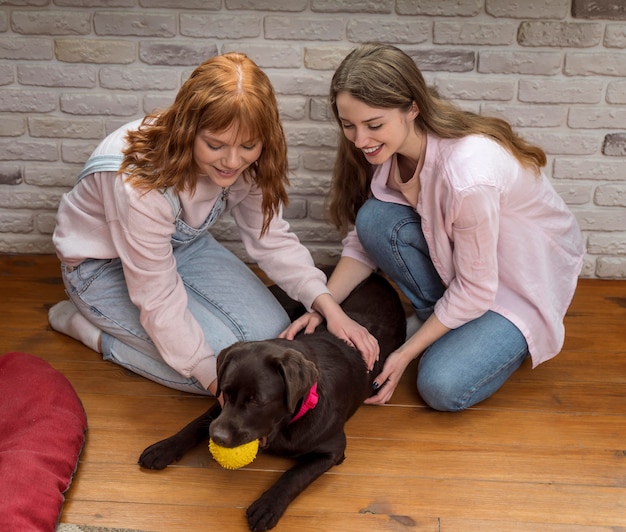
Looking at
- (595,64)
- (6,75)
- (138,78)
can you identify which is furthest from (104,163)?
(595,64)

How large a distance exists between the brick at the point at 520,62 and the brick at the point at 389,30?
0.23 m

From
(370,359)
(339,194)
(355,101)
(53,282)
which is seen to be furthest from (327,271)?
(53,282)

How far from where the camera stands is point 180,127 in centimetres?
199

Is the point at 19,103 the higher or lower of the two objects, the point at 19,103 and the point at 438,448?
the higher

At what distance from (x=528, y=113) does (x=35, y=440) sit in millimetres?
2066

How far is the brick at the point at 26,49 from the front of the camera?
2.94 meters

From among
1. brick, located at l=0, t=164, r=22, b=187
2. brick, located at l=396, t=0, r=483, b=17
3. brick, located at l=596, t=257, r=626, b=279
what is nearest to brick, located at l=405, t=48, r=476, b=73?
brick, located at l=396, t=0, r=483, b=17

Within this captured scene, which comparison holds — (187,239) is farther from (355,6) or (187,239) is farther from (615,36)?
(615,36)

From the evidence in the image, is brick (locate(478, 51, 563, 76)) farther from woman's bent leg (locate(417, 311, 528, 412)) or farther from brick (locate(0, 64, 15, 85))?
brick (locate(0, 64, 15, 85))

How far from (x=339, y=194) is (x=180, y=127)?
0.76 metres

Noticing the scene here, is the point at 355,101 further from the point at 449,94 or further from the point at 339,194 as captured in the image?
the point at 449,94

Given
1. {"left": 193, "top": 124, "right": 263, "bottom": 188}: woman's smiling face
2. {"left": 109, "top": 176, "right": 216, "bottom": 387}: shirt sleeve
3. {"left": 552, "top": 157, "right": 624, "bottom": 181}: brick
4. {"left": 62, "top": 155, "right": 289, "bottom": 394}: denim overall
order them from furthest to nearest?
{"left": 552, "top": 157, "right": 624, "bottom": 181}: brick
{"left": 62, "top": 155, "right": 289, "bottom": 394}: denim overall
{"left": 109, "top": 176, "right": 216, "bottom": 387}: shirt sleeve
{"left": 193, "top": 124, "right": 263, "bottom": 188}: woman's smiling face

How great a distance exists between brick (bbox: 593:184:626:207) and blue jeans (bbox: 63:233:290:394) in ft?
4.53

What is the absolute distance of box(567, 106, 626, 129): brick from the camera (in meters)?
2.96
